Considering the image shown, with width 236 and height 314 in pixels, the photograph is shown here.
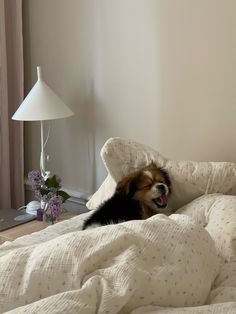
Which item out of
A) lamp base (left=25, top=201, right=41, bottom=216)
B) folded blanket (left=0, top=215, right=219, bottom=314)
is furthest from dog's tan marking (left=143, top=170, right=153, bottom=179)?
lamp base (left=25, top=201, right=41, bottom=216)

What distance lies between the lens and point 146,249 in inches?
44.0

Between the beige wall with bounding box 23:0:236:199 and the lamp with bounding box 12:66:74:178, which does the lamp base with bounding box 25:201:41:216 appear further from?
the beige wall with bounding box 23:0:236:199

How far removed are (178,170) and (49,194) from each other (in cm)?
77

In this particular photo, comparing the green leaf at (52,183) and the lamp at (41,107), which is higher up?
the lamp at (41,107)

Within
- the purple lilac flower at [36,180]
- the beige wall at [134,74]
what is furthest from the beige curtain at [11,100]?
the purple lilac flower at [36,180]

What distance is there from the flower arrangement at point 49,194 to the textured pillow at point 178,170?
398 millimetres

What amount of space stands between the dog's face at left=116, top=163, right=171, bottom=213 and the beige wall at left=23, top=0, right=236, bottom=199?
17.2 inches

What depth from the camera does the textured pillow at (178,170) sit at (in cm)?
195

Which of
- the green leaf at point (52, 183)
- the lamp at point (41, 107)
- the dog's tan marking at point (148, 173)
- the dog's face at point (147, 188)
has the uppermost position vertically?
the lamp at point (41, 107)

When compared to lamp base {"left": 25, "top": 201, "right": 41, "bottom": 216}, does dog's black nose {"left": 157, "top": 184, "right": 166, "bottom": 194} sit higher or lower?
higher

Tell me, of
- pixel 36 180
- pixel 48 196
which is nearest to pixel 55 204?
pixel 48 196

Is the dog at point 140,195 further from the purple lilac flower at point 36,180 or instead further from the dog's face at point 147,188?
the purple lilac flower at point 36,180

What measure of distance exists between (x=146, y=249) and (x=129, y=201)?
0.81 m

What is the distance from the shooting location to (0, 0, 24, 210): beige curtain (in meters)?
2.84
